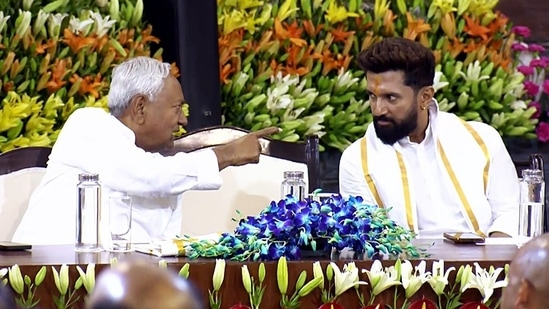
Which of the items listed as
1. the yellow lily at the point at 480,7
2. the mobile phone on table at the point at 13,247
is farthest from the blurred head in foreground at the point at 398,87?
the mobile phone on table at the point at 13,247

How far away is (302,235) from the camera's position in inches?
114

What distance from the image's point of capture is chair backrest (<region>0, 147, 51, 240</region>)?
3996 millimetres

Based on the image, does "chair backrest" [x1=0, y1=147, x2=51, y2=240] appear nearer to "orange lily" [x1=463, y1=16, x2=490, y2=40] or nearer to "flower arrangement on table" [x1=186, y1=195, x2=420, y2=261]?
"flower arrangement on table" [x1=186, y1=195, x2=420, y2=261]

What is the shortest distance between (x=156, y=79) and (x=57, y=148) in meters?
0.41

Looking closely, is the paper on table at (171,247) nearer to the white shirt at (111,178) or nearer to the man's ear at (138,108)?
the white shirt at (111,178)

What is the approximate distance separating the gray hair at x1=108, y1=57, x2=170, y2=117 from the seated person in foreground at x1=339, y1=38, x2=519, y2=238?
0.84 m

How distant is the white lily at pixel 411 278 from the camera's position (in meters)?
2.84

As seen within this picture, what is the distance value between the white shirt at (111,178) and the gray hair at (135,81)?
0.08 m

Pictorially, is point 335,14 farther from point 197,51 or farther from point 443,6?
point 197,51

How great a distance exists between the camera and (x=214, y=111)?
201 inches

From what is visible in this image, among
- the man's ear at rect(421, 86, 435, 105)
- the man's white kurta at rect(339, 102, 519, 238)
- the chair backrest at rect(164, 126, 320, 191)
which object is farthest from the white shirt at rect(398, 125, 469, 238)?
the chair backrest at rect(164, 126, 320, 191)

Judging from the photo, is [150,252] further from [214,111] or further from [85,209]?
[214,111]

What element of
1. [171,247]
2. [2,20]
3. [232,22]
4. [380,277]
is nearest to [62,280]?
[171,247]

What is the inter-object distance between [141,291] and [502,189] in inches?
135
